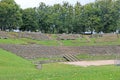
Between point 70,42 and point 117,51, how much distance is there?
35.4ft

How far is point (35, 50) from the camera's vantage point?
150ft

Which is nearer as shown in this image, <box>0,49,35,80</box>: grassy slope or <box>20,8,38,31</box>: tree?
<box>0,49,35,80</box>: grassy slope

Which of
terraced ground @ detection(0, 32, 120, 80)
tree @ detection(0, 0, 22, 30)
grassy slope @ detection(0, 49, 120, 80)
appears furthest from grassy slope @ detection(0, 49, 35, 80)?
tree @ detection(0, 0, 22, 30)

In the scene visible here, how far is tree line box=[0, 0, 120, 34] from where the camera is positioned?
265ft

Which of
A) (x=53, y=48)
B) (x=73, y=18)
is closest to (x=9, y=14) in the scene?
(x=73, y=18)

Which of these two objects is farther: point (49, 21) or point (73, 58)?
point (49, 21)

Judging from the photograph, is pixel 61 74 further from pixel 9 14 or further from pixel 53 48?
pixel 9 14

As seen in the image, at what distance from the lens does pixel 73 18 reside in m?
84.7

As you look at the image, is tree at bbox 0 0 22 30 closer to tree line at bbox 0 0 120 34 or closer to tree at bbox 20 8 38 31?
tree line at bbox 0 0 120 34

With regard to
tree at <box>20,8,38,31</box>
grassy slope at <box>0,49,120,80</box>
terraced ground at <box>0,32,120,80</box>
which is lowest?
terraced ground at <box>0,32,120,80</box>

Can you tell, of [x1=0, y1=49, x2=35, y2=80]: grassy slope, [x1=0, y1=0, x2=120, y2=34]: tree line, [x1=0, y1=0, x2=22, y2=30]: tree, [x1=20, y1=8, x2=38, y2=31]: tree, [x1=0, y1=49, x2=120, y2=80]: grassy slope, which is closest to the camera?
[x1=0, y1=49, x2=120, y2=80]: grassy slope

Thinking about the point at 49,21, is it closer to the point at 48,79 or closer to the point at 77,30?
the point at 77,30

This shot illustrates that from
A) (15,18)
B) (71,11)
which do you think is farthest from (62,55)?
(71,11)

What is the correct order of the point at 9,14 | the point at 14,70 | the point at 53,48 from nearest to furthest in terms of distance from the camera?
the point at 14,70 → the point at 53,48 → the point at 9,14
